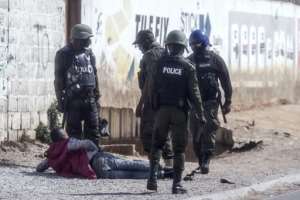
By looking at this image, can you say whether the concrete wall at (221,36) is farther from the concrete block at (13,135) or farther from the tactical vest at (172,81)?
the tactical vest at (172,81)

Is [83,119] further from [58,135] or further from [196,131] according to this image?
[196,131]

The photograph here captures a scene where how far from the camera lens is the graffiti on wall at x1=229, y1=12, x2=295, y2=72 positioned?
Result: 80.5ft

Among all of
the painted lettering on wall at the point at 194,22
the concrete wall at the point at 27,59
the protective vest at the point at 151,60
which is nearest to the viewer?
the protective vest at the point at 151,60

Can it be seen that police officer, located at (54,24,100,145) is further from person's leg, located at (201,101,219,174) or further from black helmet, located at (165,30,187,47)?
black helmet, located at (165,30,187,47)

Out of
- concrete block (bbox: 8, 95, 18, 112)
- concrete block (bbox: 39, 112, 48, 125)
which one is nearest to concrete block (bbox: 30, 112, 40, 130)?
concrete block (bbox: 39, 112, 48, 125)

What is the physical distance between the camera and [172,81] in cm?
1177

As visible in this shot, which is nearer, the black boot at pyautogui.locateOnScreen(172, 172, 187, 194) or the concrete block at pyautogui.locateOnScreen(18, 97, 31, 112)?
the black boot at pyautogui.locateOnScreen(172, 172, 187, 194)

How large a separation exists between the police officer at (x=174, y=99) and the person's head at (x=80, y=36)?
1705 millimetres

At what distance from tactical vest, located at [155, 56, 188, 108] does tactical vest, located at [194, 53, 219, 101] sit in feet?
6.79

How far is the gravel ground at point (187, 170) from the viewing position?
38.3 feet

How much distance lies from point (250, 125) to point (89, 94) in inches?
354

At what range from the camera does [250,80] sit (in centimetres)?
2531

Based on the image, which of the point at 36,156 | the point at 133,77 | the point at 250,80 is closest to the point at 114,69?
the point at 133,77

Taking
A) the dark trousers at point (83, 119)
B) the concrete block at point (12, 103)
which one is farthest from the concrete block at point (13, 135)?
the dark trousers at point (83, 119)
